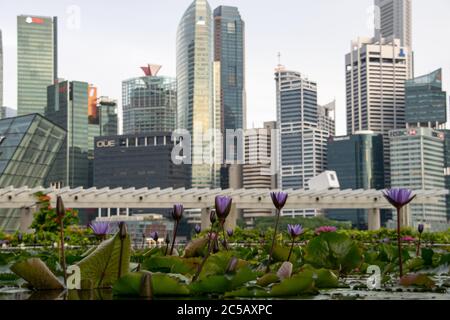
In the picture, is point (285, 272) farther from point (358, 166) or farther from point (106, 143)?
point (358, 166)

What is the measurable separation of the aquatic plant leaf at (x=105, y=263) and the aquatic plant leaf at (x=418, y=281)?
5.14 feet

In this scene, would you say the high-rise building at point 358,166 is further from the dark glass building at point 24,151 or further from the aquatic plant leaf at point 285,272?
the aquatic plant leaf at point 285,272

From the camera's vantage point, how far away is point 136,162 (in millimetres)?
172750

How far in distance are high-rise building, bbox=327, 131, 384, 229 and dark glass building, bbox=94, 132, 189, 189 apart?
4656 centimetres

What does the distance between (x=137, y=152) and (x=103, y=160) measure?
32.8 feet

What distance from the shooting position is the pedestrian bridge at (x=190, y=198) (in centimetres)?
4578

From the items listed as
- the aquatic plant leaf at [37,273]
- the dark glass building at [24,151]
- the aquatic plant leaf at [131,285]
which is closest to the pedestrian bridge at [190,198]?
the dark glass building at [24,151]

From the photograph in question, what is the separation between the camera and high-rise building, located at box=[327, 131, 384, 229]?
193375 mm

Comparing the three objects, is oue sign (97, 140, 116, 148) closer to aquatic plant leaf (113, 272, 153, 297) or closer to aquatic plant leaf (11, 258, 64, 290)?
aquatic plant leaf (11, 258, 64, 290)

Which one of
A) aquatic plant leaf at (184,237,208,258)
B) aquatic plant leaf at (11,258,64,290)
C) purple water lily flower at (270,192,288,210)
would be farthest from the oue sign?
aquatic plant leaf at (11,258,64,290)

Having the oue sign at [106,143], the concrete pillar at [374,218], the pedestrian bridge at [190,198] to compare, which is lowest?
the concrete pillar at [374,218]

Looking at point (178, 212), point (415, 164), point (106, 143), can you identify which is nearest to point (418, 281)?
point (178, 212)

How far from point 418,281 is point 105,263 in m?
1.72
